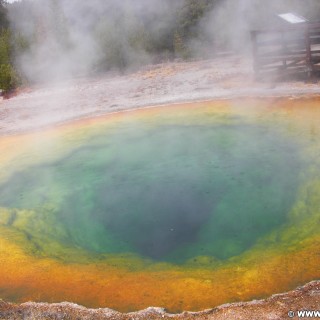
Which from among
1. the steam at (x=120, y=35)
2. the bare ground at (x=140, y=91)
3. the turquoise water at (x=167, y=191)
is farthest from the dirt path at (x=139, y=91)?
the turquoise water at (x=167, y=191)

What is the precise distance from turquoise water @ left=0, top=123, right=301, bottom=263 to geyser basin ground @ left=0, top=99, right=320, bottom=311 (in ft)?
0.05

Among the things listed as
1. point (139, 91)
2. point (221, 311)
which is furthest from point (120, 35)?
point (221, 311)

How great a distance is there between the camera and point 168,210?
4.32m

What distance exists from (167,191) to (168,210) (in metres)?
0.49

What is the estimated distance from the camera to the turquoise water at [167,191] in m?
3.84

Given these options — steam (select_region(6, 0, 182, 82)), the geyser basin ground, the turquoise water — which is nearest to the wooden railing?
the geyser basin ground

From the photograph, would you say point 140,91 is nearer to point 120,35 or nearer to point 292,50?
point 292,50

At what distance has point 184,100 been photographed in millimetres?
8266

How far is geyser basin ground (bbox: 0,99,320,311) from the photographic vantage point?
320 cm

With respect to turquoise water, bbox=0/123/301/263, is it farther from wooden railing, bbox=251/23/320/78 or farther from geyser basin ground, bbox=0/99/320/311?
wooden railing, bbox=251/23/320/78

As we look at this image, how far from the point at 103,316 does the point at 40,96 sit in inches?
335

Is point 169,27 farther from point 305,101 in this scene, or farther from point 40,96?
point 305,101

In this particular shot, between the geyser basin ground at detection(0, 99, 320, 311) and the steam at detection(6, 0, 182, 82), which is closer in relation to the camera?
the geyser basin ground at detection(0, 99, 320, 311)

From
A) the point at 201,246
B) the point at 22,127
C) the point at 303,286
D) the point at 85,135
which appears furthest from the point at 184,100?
the point at 303,286
